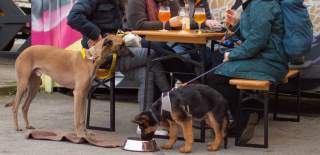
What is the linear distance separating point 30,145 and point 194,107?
1632 millimetres

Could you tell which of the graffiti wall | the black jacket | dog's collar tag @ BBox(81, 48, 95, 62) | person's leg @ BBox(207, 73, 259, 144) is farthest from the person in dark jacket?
the graffiti wall

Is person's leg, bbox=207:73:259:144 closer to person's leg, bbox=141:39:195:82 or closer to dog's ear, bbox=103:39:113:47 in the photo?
person's leg, bbox=141:39:195:82

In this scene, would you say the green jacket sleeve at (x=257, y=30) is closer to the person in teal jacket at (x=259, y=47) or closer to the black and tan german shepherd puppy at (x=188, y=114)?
the person in teal jacket at (x=259, y=47)

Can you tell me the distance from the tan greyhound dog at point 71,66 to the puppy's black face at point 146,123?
80 centimetres

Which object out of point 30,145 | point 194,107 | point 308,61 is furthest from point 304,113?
point 30,145

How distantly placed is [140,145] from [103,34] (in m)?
1.55

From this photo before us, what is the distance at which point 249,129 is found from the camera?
715 centimetres

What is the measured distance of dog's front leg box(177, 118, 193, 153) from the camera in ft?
19.9

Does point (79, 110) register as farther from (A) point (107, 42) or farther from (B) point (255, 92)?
(B) point (255, 92)

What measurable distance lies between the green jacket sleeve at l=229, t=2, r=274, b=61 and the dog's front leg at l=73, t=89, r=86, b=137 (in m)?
1.61

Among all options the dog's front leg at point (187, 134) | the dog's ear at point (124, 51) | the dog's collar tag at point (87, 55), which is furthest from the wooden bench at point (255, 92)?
the dog's collar tag at point (87, 55)

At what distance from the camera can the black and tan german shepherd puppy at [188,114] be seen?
6027 mm

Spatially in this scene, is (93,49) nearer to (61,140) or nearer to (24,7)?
(61,140)

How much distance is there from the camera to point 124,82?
934cm
